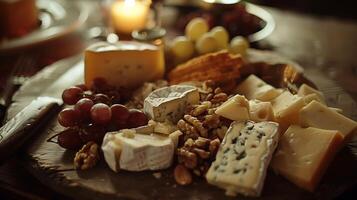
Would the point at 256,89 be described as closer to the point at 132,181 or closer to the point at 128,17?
the point at 132,181

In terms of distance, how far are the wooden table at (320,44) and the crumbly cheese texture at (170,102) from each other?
41cm

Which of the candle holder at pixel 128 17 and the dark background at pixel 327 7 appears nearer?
the candle holder at pixel 128 17

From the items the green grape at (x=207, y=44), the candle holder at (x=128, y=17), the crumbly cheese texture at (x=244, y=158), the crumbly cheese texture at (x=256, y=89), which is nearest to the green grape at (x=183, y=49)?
the green grape at (x=207, y=44)

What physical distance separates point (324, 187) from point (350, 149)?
0.56ft

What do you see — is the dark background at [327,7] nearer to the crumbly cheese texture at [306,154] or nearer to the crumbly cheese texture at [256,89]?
the crumbly cheese texture at [256,89]

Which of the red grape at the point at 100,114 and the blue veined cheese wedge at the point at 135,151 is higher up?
the red grape at the point at 100,114

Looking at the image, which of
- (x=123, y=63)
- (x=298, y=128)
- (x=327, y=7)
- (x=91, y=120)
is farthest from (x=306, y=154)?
(x=327, y=7)

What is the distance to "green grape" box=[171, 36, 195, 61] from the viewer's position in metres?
1.49

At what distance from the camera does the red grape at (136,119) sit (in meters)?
1.14

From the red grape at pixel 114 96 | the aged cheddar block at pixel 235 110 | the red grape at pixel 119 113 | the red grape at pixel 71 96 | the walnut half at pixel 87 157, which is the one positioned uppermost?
the aged cheddar block at pixel 235 110

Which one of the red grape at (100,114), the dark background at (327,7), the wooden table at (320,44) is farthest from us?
the dark background at (327,7)

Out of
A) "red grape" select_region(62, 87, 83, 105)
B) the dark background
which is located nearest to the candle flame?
"red grape" select_region(62, 87, 83, 105)

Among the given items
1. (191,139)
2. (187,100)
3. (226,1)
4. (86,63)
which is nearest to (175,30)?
(226,1)

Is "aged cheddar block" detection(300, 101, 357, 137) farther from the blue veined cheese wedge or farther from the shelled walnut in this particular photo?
the blue veined cheese wedge
